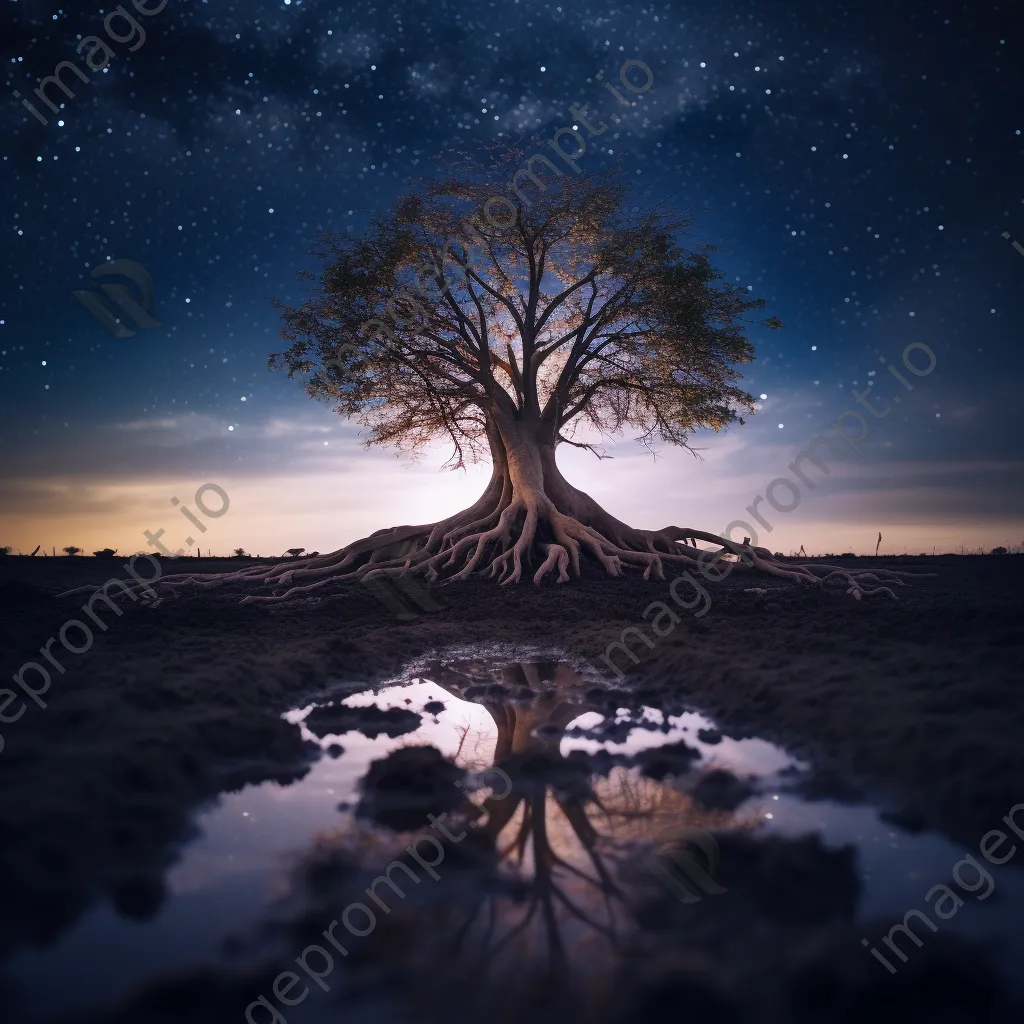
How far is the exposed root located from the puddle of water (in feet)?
28.7

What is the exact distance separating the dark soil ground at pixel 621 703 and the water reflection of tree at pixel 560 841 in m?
0.25

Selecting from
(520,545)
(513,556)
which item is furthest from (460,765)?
(520,545)

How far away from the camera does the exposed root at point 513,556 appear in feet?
47.2

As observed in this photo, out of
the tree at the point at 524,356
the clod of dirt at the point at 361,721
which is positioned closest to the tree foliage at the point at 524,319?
the tree at the point at 524,356

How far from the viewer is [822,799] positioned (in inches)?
136

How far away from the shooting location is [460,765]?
4.08 metres

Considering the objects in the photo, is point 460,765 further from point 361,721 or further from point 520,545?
point 520,545

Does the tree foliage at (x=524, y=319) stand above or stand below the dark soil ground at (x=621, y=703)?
above

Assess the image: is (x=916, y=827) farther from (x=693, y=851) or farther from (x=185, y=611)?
(x=185, y=611)

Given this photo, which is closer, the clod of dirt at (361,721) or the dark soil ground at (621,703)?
the dark soil ground at (621,703)

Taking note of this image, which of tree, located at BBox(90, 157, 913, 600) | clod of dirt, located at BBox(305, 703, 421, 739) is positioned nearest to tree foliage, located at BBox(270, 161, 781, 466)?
tree, located at BBox(90, 157, 913, 600)

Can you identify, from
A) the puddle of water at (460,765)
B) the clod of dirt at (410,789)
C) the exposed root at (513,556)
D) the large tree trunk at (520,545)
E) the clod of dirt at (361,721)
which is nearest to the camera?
the puddle of water at (460,765)

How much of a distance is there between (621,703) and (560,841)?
2697 mm

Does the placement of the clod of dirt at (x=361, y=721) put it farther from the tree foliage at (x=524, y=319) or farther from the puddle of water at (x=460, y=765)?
the tree foliage at (x=524, y=319)
